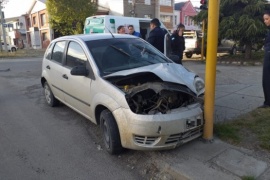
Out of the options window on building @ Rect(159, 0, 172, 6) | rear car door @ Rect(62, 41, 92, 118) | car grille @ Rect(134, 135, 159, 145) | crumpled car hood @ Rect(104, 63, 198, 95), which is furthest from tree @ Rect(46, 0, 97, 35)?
car grille @ Rect(134, 135, 159, 145)

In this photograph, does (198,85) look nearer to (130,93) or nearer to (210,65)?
(210,65)

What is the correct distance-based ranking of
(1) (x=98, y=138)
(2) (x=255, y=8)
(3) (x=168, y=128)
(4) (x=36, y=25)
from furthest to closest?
1. (4) (x=36, y=25)
2. (2) (x=255, y=8)
3. (1) (x=98, y=138)
4. (3) (x=168, y=128)

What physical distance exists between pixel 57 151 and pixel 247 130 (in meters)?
2.99

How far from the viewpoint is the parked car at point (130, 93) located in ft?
10.9

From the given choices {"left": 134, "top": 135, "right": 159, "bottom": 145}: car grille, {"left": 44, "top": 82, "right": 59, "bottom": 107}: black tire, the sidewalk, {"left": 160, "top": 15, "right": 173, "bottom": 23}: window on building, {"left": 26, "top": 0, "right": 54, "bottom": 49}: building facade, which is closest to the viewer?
the sidewalk

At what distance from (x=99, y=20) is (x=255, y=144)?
9856mm

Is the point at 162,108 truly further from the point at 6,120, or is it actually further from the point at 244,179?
the point at 6,120

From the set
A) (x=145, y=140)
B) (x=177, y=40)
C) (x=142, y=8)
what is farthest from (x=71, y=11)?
(x=145, y=140)

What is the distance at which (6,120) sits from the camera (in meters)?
5.43

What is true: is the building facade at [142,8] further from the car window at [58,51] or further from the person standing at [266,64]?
the person standing at [266,64]

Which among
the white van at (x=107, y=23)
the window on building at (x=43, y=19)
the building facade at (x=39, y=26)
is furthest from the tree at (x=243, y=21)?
the window on building at (x=43, y=19)

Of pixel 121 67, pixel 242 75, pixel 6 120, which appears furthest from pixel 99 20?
pixel 121 67

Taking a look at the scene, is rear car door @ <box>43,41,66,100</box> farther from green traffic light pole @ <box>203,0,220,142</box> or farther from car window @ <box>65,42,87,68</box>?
green traffic light pole @ <box>203,0,220,142</box>

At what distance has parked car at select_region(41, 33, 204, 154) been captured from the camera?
3.32m
